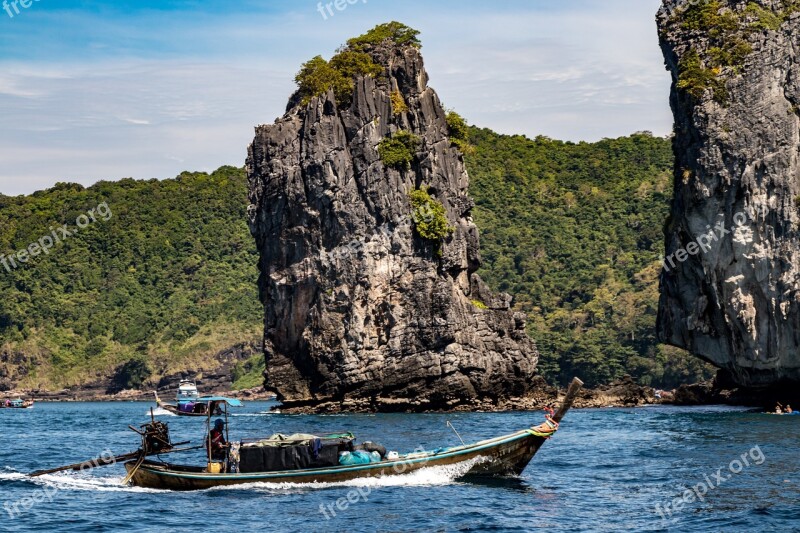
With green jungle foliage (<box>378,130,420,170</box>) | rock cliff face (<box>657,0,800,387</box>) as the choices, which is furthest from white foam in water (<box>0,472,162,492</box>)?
green jungle foliage (<box>378,130,420,170</box>)

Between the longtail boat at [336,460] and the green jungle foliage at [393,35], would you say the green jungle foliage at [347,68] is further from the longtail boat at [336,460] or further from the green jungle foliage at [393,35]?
the longtail boat at [336,460]

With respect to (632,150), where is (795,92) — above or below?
below

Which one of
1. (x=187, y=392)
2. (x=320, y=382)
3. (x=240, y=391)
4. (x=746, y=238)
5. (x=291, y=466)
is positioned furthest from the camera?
(x=240, y=391)

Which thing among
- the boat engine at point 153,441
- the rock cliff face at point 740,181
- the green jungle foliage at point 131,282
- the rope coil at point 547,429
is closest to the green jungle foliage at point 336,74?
the rock cliff face at point 740,181

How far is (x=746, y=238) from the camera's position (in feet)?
208

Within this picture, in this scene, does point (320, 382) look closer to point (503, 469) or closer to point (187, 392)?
point (187, 392)

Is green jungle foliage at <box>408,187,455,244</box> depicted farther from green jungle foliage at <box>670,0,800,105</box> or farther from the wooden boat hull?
the wooden boat hull

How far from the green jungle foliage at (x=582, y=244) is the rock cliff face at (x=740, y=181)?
44792mm

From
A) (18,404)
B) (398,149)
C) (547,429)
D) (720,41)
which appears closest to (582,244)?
(398,149)

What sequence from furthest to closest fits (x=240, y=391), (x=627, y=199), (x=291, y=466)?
(x=627, y=199) → (x=240, y=391) → (x=291, y=466)

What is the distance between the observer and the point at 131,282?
155875 mm

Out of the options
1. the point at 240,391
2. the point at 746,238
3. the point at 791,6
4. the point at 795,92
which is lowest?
the point at 240,391

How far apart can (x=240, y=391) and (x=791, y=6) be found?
3505 inches

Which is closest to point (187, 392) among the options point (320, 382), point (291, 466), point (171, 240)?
point (320, 382)
